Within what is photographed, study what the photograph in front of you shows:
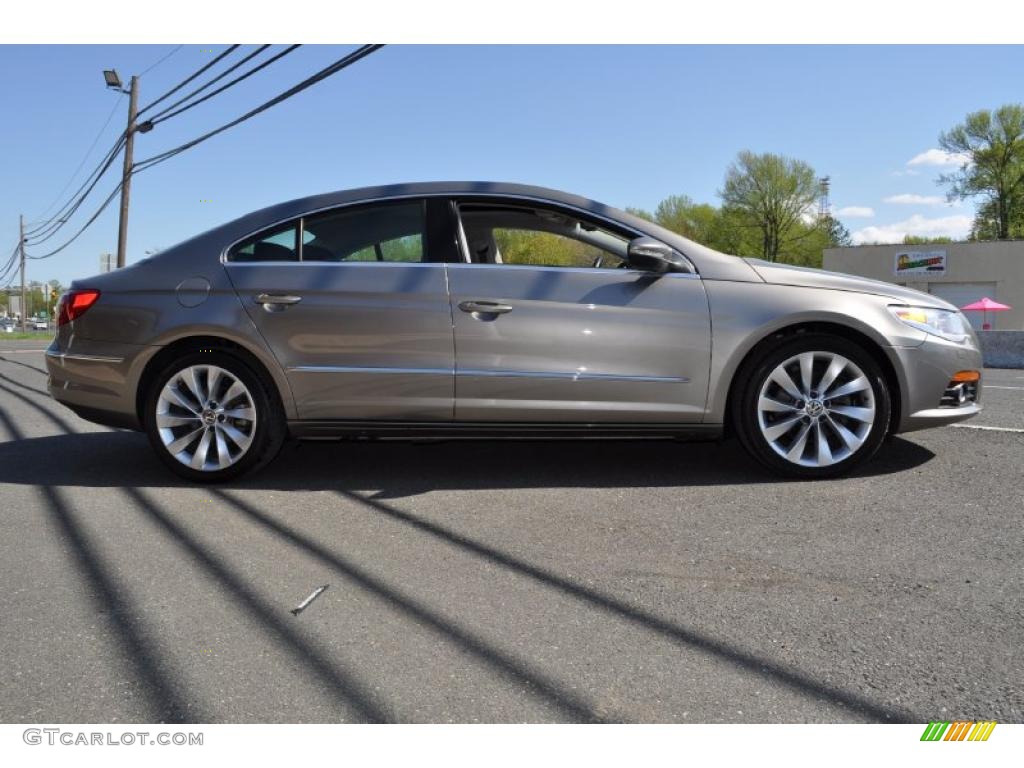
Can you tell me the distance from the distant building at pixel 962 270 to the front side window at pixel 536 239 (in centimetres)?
4346

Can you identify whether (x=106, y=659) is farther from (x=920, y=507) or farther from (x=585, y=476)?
(x=920, y=507)

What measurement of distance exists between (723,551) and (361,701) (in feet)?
5.49

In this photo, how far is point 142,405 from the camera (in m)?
4.50

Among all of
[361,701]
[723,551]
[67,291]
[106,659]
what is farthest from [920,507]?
[67,291]

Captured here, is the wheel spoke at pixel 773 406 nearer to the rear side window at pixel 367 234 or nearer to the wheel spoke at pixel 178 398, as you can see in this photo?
the rear side window at pixel 367 234

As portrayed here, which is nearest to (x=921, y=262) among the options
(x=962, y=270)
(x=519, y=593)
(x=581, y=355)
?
(x=962, y=270)

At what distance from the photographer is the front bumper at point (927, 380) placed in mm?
4270

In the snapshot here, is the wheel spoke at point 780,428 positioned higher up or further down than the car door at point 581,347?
further down

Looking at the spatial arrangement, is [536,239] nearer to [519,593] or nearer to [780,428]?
[780,428]

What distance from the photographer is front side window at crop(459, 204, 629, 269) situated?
4.43 metres

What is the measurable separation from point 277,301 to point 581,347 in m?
1.60

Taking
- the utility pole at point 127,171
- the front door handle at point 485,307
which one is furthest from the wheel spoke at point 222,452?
the utility pole at point 127,171

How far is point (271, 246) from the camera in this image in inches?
176

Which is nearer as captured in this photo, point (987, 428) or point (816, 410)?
point (816, 410)
